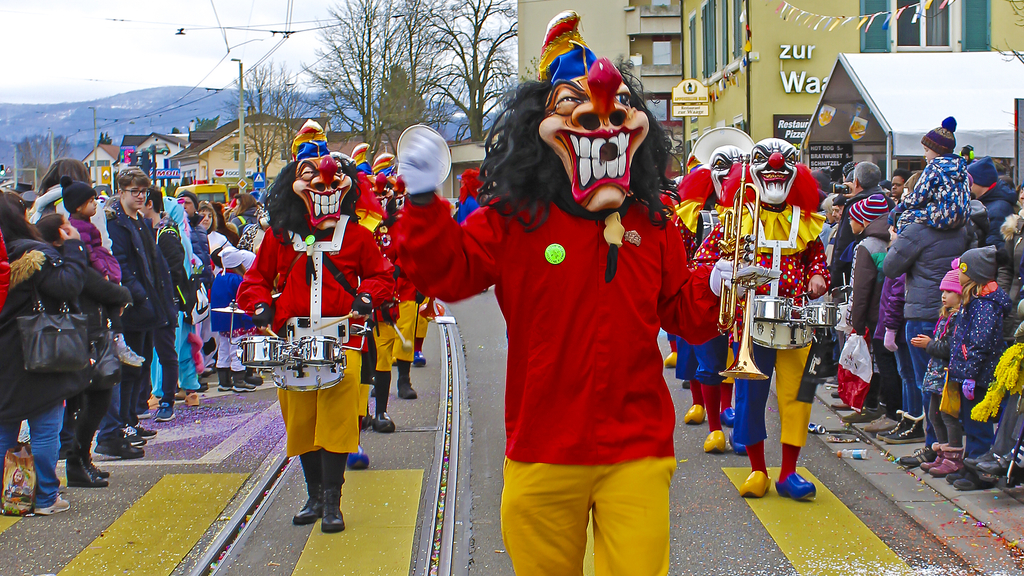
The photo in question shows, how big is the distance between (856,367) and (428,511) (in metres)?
3.31

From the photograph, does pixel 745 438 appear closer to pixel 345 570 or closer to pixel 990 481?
pixel 990 481

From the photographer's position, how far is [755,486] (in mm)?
5637

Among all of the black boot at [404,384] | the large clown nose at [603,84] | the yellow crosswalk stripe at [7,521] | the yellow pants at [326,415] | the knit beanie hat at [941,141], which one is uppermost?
the knit beanie hat at [941,141]

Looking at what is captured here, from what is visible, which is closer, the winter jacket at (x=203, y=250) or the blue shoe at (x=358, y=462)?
the blue shoe at (x=358, y=462)

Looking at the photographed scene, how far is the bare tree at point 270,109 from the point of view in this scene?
43688mm

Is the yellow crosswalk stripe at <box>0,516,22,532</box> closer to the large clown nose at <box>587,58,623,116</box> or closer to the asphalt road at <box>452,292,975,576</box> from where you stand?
the asphalt road at <box>452,292,975,576</box>

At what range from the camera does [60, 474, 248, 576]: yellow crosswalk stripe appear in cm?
471

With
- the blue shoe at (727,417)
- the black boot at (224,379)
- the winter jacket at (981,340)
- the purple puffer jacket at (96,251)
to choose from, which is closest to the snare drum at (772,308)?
the winter jacket at (981,340)

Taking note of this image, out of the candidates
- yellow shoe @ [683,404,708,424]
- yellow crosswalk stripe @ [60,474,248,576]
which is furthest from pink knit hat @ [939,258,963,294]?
yellow crosswalk stripe @ [60,474,248,576]

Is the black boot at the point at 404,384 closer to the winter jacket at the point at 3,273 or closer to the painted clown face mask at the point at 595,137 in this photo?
the winter jacket at the point at 3,273

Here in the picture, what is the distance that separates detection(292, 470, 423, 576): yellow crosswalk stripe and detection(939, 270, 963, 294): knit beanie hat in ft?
11.9

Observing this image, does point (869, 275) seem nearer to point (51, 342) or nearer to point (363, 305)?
point (363, 305)

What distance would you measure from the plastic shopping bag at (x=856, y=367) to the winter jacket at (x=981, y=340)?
36.3 inches

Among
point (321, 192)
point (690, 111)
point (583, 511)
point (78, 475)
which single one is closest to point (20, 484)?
point (78, 475)
